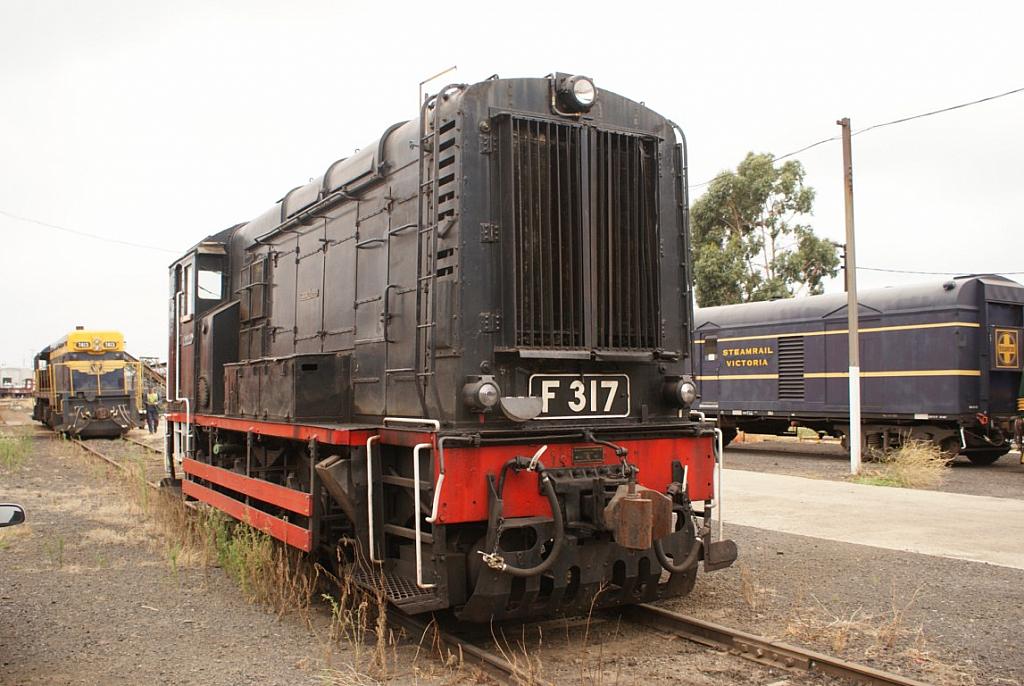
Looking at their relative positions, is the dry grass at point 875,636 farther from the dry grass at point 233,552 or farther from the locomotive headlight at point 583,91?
the locomotive headlight at point 583,91

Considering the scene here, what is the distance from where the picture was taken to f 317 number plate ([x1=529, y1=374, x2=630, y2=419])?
539 cm

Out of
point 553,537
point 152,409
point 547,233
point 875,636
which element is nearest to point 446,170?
point 547,233

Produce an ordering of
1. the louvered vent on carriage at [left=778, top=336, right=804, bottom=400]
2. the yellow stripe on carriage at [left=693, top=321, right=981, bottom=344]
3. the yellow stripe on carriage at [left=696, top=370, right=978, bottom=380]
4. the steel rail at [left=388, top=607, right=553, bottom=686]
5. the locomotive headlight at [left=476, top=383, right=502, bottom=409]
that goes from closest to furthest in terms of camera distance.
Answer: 1. the steel rail at [left=388, top=607, right=553, bottom=686]
2. the locomotive headlight at [left=476, top=383, right=502, bottom=409]
3. the yellow stripe on carriage at [left=696, top=370, right=978, bottom=380]
4. the yellow stripe on carriage at [left=693, top=321, right=981, bottom=344]
5. the louvered vent on carriage at [left=778, top=336, right=804, bottom=400]

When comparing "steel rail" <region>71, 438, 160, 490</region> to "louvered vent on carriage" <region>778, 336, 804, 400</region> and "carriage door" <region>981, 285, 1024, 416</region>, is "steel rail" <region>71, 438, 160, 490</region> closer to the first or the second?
"louvered vent on carriage" <region>778, 336, 804, 400</region>

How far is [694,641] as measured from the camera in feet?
16.8

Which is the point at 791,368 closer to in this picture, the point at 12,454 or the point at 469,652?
the point at 469,652

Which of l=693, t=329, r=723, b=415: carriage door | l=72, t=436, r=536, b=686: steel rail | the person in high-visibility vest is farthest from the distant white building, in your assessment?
l=72, t=436, r=536, b=686: steel rail

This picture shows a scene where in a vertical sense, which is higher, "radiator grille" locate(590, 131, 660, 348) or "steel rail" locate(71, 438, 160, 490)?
"radiator grille" locate(590, 131, 660, 348)

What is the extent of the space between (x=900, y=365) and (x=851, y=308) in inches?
79.4

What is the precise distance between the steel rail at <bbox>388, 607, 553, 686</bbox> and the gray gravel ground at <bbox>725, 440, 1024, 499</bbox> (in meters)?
9.80

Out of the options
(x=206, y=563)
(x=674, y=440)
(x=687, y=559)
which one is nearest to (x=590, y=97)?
(x=674, y=440)

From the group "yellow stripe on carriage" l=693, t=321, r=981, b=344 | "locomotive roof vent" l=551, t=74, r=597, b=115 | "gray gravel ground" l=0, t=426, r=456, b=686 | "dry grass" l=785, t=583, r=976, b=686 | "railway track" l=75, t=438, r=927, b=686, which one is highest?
"locomotive roof vent" l=551, t=74, r=597, b=115

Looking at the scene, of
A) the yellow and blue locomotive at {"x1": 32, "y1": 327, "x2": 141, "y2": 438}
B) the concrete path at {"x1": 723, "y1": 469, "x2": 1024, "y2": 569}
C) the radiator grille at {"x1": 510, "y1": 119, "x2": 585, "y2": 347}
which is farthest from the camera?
the yellow and blue locomotive at {"x1": 32, "y1": 327, "x2": 141, "y2": 438}

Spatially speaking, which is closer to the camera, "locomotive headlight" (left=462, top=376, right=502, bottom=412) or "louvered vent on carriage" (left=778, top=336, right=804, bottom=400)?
"locomotive headlight" (left=462, top=376, right=502, bottom=412)
